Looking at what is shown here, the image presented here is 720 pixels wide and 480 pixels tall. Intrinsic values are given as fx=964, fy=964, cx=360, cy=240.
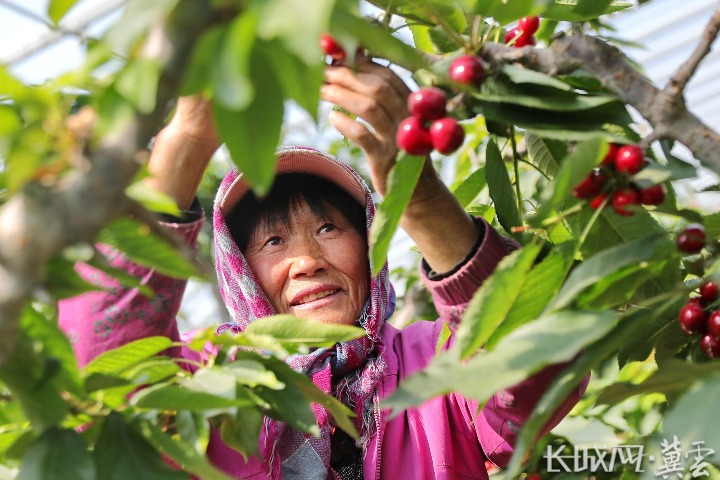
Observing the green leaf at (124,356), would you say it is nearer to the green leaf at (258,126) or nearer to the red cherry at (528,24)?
the green leaf at (258,126)

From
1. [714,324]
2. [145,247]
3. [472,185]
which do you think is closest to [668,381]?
[714,324]

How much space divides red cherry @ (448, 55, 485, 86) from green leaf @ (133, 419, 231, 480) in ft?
1.32

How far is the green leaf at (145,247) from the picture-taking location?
0.75 metres

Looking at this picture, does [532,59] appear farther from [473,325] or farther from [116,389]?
[116,389]

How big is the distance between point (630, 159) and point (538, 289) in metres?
0.14

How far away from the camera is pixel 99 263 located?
73cm

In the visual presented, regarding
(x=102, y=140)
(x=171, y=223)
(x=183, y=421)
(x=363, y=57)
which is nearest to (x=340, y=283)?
(x=171, y=223)

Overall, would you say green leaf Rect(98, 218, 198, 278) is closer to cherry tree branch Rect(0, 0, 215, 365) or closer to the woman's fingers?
cherry tree branch Rect(0, 0, 215, 365)

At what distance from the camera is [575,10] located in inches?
42.1

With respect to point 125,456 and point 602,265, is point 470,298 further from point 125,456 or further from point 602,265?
point 125,456

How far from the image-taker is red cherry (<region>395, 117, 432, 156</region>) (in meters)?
0.88

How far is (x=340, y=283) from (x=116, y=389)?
806mm

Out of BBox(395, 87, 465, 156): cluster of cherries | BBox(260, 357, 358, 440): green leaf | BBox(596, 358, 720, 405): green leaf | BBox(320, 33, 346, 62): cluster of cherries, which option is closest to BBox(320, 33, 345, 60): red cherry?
BBox(320, 33, 346, 62): cluster of cherries

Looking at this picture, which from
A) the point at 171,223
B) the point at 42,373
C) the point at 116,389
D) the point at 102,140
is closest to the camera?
the point at 102,140
